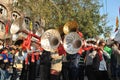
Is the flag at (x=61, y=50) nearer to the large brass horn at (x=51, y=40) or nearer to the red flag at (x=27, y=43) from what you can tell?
the large brass horn at (x=51, y=40)

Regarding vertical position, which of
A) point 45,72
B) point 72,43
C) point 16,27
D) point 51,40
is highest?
point 16,27

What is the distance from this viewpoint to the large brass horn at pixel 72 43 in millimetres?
10031

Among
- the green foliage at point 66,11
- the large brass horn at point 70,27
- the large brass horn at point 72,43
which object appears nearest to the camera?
the large brass horn at point 72,43

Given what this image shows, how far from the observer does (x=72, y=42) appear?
33.7 feet

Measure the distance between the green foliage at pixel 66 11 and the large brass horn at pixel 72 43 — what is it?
60.0ft

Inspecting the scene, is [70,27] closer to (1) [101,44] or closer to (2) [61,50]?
(2) [61,50]

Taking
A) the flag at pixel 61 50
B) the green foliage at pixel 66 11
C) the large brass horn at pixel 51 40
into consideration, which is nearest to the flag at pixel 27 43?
the large brass horn at pixel 51 40

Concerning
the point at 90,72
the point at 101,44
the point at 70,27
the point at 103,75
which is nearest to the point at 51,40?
the point at 70,27

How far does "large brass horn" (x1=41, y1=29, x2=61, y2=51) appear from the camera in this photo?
10344 mm

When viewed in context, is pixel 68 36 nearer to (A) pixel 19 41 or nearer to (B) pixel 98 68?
(B) pixel 98 68

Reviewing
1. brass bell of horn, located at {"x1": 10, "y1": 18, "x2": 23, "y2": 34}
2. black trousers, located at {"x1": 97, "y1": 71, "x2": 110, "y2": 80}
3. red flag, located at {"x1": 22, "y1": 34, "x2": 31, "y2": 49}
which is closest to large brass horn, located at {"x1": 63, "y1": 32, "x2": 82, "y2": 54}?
black trousers, located at {"x1": 97, "y1": 71, "x2": 110, "y2": 80}

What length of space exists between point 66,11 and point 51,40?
19.2 meters

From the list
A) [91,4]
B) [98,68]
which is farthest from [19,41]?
[91,4]

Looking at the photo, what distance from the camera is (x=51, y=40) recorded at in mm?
10719
